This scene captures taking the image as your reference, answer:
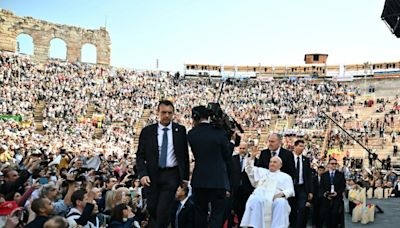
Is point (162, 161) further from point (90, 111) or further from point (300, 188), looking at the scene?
point (90, 111)

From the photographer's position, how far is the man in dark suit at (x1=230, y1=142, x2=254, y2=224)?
26.8ft

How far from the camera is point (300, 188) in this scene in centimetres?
837

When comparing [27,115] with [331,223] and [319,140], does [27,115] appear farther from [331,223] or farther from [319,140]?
[331,223]

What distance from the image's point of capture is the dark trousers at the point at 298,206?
8066 millimetres

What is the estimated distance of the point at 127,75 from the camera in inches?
2095

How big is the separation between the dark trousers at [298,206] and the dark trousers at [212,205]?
2.01 meters

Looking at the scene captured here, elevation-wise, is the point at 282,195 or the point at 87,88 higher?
the point at 87,88

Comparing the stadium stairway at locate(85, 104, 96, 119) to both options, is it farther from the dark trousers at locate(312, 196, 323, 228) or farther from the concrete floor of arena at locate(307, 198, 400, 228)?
the dark trousers at locate(312, 196, 323, 228)

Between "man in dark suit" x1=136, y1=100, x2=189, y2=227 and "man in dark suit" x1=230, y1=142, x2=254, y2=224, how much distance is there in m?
2.06

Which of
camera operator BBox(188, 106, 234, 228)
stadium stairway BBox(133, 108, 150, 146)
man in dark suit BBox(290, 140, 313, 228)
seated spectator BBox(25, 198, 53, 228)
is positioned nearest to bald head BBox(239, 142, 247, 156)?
man in dark suit BBox(290, 140, 313, 228)

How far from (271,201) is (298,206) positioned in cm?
113

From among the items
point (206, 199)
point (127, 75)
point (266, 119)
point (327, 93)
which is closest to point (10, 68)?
point (127, 75)

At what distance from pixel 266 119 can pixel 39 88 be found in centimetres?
1826

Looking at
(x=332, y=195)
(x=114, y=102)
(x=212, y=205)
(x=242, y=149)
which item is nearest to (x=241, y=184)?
(x=242, y=149)
